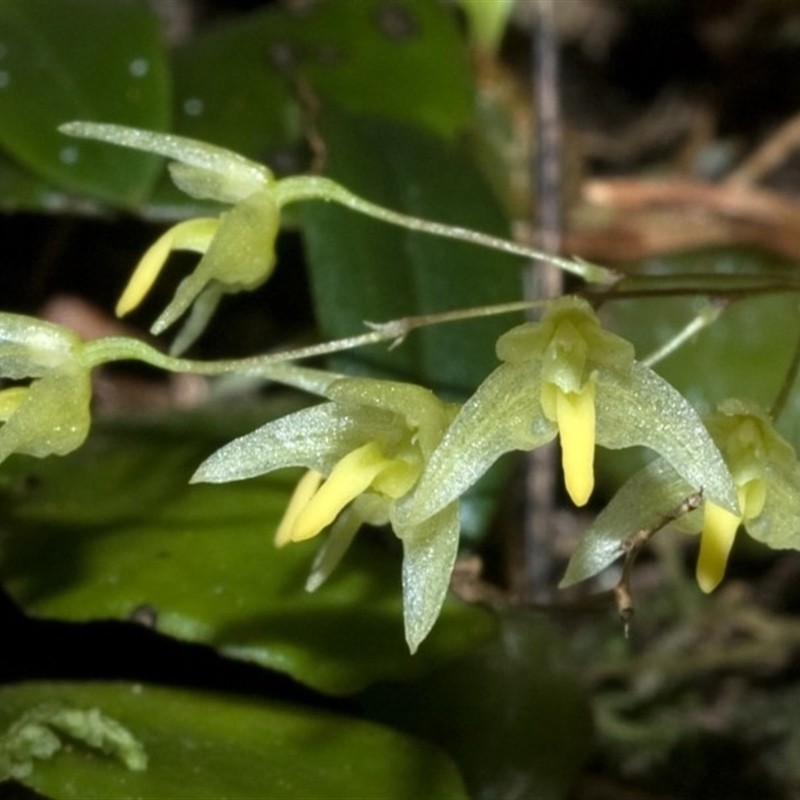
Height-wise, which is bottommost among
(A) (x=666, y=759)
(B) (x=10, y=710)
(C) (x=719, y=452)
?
(A) (x=666, y=759)

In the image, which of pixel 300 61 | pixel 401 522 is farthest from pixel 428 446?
pixel 300 61

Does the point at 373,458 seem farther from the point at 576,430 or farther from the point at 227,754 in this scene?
the point at 227,754

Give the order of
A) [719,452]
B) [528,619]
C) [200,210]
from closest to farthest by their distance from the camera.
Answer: [719,452] → [528,619] → [200,210]

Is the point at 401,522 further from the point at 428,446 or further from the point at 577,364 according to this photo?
the point at 577,364

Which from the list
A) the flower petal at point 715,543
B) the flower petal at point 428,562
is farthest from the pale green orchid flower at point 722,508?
the flower petal at point 428,562

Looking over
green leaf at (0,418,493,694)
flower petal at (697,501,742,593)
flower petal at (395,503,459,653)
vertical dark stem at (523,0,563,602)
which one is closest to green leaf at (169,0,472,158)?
vertical dark stem at (523,0,563,602)

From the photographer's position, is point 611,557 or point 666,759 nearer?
point 611,557
